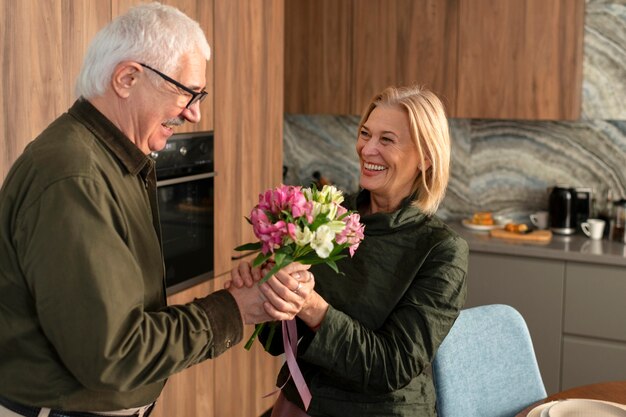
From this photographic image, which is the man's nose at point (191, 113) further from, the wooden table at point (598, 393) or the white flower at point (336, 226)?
the wooden table at point (598, 393)

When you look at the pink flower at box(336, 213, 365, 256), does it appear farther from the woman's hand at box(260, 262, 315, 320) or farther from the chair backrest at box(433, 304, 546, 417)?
the chair backrest at box(433, 304, 546, 417)

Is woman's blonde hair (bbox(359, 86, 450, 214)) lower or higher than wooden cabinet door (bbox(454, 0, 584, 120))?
lower

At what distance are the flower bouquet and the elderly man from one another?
0.14 meters

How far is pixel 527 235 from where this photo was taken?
4266 mm

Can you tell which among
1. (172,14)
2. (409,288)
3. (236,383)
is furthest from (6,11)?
(236,383)

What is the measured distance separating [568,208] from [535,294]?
1.84ft

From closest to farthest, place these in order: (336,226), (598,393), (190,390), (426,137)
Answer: (336,226), (426,137), (598,393), (190,390)

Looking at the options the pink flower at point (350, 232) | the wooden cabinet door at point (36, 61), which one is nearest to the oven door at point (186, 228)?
the wooden cabinet door at point (36, 61)

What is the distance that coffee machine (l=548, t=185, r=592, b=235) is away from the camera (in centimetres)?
439

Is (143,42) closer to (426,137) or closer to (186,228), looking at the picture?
(426,137)

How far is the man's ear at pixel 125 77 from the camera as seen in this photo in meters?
1.54

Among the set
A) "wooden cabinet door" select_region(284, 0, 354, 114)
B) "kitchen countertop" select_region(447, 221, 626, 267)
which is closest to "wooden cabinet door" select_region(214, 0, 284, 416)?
"wooden cabinet door" select_region(284, 0, 354, 114)

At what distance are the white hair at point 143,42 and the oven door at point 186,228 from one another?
158cm

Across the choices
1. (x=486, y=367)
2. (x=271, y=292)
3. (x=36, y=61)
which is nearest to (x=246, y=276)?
(x=271, y=292)
